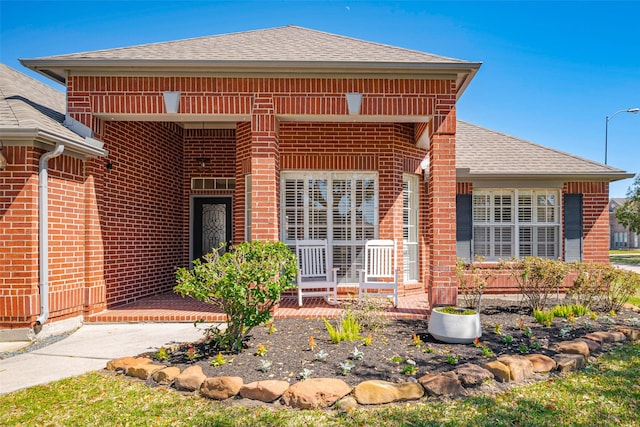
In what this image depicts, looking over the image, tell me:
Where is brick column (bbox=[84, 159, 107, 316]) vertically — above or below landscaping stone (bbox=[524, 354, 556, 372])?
above

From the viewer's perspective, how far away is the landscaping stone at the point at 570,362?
4.06 m

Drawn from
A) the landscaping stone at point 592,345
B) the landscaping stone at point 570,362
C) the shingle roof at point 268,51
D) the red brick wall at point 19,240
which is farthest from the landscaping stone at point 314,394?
the shingle roof at point 268,51

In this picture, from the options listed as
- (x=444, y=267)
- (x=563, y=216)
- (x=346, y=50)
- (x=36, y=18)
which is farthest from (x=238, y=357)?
(x=36, y=18)

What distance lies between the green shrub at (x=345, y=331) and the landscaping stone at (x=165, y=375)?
70.5 inches

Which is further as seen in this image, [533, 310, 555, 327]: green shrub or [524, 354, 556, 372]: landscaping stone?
[533, 310, 555, 327]: green shrub

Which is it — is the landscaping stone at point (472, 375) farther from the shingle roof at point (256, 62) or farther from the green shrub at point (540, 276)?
the shingle roof at point (256, 62)

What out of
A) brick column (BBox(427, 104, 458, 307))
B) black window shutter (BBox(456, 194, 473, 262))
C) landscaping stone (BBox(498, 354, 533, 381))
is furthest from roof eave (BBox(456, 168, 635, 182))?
landscaping stone (BBox(498, 354, 533, 381))

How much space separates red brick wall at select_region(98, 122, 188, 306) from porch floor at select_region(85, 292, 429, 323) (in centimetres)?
47

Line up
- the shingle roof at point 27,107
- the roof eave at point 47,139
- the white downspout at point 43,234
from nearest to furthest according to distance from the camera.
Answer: the roof eave at point 47,139, the shingle roof at point 27,107, the white downspout at point 43,234

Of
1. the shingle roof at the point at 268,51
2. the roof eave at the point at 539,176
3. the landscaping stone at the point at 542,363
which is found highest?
the shingle roof at the point at 268,51

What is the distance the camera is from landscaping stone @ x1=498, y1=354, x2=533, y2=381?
3.78 m

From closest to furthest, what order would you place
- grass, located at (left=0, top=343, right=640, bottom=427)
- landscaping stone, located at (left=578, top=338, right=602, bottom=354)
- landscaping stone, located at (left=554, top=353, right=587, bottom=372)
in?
grass, located at (left=0, top=343, right=640, bottom=427) < landscaping stone, located at (left=554, top=353, right=587, bottom=372) < landscaping stone, located at (left=578, top=338, right=602, bottom=354)

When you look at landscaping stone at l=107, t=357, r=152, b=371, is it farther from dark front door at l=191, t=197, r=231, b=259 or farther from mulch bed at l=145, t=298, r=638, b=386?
dark front door at l=191, t=197, r=231, b=259

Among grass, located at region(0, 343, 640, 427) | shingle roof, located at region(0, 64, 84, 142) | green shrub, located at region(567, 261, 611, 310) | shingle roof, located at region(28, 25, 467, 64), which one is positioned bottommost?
grass, located at region(0, 343, 640, 427)
